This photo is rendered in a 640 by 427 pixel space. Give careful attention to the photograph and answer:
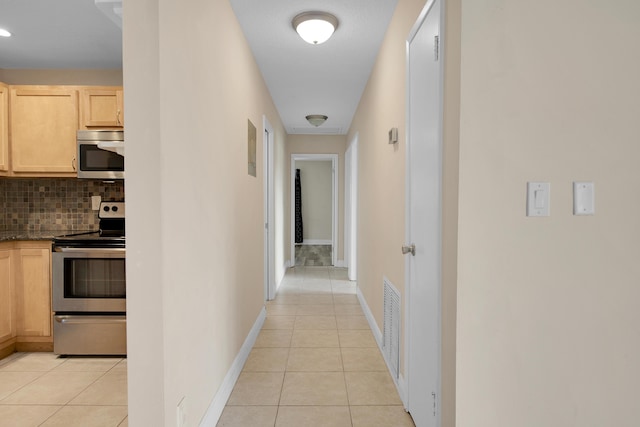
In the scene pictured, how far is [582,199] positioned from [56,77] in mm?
4332

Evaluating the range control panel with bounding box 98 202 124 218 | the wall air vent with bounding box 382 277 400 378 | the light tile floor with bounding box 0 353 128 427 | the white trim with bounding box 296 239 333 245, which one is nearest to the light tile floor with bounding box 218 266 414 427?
the wall air vent with bounding box 382 277 400 378

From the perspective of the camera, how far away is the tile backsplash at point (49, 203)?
3.43 metres

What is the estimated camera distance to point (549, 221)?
52.9 inches

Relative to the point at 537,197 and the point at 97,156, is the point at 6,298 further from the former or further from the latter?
the point at 537,197

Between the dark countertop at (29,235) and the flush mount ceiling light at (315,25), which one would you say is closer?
the flush mount ceiling light at (315,25)

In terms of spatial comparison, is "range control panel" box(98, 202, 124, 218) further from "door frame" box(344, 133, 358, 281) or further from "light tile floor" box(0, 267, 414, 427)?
"door frame" box(344, 133, 358, 281)

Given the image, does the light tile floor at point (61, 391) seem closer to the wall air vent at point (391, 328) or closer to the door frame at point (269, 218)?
the wall air vent at point (391, 328)

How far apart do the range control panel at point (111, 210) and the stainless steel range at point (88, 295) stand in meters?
0.45

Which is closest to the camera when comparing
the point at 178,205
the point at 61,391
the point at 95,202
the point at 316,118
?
the point at 178,205

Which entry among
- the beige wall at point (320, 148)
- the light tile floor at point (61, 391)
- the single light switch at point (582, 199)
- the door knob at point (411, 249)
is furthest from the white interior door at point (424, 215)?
the beige wall at point (320, 148)

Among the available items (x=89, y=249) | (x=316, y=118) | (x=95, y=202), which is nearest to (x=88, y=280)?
(x=89, y=249)

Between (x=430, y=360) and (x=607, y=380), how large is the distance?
650 mm

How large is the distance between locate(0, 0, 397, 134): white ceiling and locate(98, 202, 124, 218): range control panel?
1.31 m

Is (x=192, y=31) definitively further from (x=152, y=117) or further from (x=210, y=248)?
(x=210, y=248)
